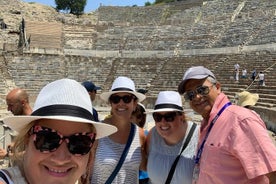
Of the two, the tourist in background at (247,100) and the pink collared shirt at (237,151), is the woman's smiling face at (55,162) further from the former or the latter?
the tourist in background at (247,100)

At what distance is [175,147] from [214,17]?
3348 centimetres

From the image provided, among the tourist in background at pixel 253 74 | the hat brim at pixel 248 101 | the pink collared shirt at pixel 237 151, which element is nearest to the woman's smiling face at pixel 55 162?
the pink collared shirt at pixel 237 151

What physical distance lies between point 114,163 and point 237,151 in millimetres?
1295

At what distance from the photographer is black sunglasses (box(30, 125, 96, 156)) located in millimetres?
1746

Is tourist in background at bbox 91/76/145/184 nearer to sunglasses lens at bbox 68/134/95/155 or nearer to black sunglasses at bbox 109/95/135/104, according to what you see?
black sunglasses at bbox 109/95/135/104

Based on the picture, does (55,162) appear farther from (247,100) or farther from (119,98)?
(247,100)

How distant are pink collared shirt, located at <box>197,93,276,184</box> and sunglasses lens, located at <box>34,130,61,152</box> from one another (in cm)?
133

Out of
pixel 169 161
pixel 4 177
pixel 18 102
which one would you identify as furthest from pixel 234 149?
pixel 18 102

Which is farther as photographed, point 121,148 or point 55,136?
point 121,148

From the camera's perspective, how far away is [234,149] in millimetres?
2553

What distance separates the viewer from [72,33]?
115 feet

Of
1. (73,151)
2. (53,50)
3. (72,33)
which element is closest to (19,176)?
(73,151)

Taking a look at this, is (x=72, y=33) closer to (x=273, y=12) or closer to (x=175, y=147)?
(x=273, y=12)

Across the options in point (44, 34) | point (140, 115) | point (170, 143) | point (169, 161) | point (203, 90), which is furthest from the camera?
point (44, 34)
